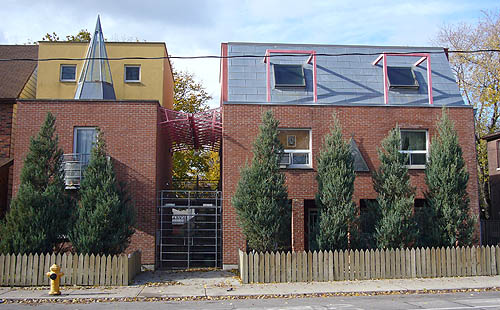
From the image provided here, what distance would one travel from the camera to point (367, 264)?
48.9 feet

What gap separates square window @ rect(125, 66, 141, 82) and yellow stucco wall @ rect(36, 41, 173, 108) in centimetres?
21

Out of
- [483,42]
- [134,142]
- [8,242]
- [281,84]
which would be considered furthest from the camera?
[483,42]

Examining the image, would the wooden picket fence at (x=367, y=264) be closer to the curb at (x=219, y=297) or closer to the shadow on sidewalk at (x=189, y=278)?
the shadow on sidewalk at (x=189, y=278)

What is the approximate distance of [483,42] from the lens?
30.5 meters

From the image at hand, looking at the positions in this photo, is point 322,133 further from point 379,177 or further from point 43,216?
point 43,216

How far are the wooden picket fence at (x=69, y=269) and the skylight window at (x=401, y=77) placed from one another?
12.9 m

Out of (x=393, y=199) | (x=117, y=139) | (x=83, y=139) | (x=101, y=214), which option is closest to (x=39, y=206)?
(x=101, y=214)

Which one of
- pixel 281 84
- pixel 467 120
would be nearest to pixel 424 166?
pixel 467 120

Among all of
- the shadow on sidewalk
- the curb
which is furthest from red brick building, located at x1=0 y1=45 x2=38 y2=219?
the curb

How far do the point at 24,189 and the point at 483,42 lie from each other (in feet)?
91.9

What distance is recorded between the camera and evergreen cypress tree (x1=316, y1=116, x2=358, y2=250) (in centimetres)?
1552

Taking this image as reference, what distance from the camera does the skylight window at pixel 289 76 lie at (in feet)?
64.1

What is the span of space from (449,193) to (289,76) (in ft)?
25.4

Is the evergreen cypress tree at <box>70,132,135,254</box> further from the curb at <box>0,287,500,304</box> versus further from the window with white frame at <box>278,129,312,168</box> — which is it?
the window with white frame at <box>278,129,312,168</box>
